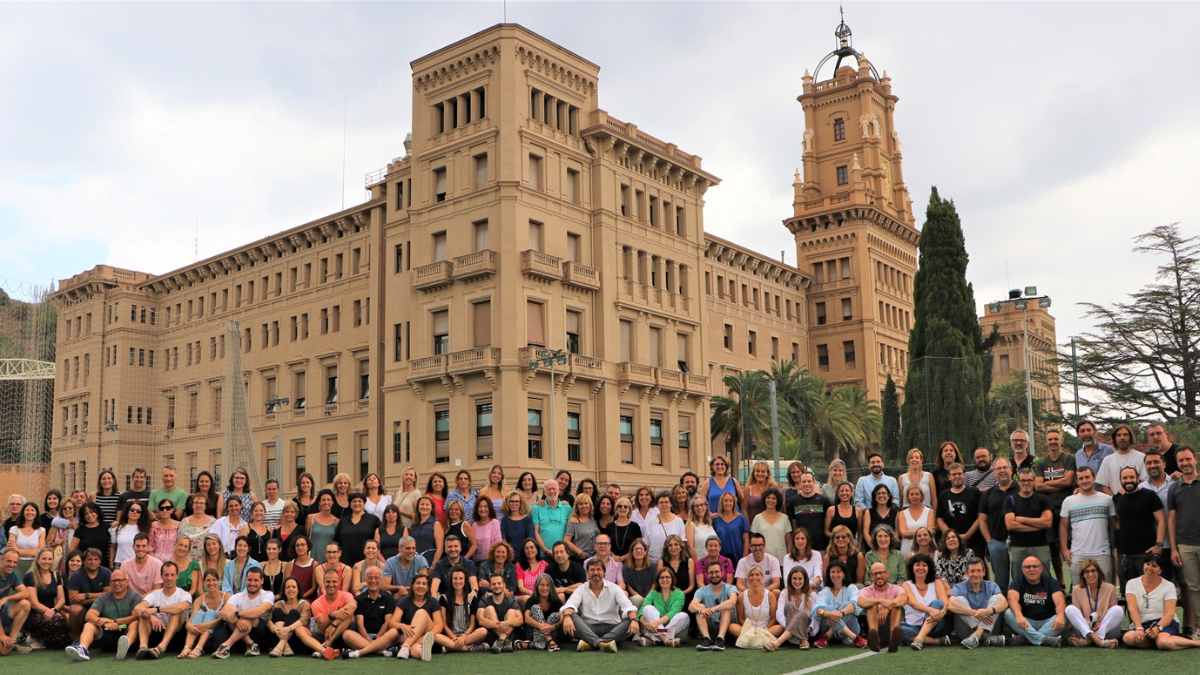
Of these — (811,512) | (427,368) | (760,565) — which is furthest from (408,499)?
(427,368)

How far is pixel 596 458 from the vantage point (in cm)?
4975

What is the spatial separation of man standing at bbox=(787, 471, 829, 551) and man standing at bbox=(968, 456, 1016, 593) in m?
1.99

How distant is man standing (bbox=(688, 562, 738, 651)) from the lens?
13898 mm

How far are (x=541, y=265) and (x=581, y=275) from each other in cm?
263

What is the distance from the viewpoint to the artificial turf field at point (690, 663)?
1137 centimetres

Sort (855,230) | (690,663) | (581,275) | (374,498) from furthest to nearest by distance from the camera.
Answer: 1. (855,230)
2. (581,275)
3. (374,498)
4. (690,663)

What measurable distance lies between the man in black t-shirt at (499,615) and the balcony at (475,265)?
34.0 meters

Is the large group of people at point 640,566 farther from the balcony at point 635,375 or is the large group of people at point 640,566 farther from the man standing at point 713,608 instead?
the balcony at point 635,375

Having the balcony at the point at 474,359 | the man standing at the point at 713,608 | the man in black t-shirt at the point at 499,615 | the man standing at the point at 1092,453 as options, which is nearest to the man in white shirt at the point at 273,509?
the man in black t-shirt at the point at 499,615

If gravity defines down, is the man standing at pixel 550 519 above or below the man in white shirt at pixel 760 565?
above

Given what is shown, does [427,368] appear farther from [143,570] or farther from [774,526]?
[774,526]

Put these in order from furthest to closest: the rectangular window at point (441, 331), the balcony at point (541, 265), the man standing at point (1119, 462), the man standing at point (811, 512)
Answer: the rectangular window at point (441, 331) → the balcony at point (541, 265) → the man standing at point (811, 512) → the man standing at point (1119, 462)

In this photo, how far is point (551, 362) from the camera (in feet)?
151

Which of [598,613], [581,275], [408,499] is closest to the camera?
[598,613]
